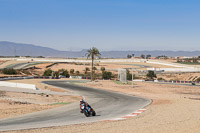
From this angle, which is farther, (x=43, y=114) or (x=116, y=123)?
(x=43, y=114)

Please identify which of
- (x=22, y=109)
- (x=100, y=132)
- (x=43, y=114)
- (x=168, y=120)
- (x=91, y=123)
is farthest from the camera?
(x=22, y=109)

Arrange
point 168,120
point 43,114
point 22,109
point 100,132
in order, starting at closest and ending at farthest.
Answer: point 100,132
point 168,120
point 43,114
point 22,109

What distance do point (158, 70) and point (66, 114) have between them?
97.5 metres

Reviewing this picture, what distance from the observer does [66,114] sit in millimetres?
22016

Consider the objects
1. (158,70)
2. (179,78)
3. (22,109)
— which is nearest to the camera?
Answer: (22,109)

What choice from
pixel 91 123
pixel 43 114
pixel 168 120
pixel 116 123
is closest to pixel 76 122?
pixel 91 123

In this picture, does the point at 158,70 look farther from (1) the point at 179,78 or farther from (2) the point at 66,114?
(2) the point at 66,114

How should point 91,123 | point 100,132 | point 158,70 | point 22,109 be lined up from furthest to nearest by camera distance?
point 158,70, point 22,109, point 91,123, point 100,132

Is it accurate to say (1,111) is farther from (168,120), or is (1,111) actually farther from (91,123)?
(168,120)

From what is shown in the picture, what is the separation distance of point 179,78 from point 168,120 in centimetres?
7884

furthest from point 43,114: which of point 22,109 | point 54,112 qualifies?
point 22,109

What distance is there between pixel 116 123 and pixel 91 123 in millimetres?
1672

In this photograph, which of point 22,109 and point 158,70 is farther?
point 158,70

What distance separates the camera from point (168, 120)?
63.7 feet
